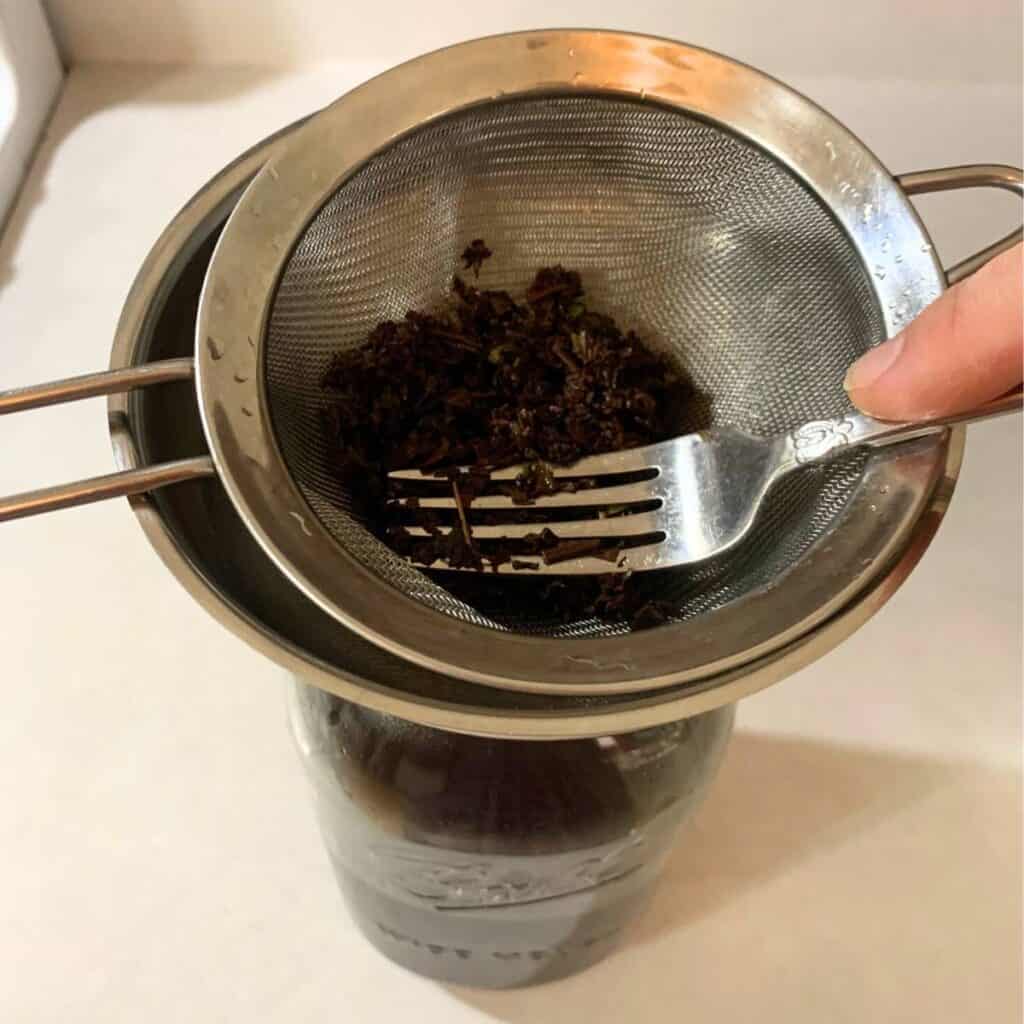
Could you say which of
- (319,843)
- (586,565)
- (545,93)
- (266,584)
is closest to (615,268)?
(545,93)

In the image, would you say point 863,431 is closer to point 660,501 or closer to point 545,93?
point 660,501

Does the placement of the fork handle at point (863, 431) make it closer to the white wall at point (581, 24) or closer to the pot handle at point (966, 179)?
the pot handle at point (966, 179)

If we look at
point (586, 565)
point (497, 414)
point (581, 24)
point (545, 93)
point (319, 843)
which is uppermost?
point (581, 24)

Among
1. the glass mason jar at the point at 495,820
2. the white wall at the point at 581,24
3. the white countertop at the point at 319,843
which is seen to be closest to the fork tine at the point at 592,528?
the glass mason jar at the point at 495,820

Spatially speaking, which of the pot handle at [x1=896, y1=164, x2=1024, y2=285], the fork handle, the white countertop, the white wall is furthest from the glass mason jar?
the white wall

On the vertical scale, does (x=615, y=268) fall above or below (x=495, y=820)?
above

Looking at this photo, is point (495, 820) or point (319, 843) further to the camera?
point (319, 843)

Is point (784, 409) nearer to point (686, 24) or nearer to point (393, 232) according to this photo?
point (393, 232)
